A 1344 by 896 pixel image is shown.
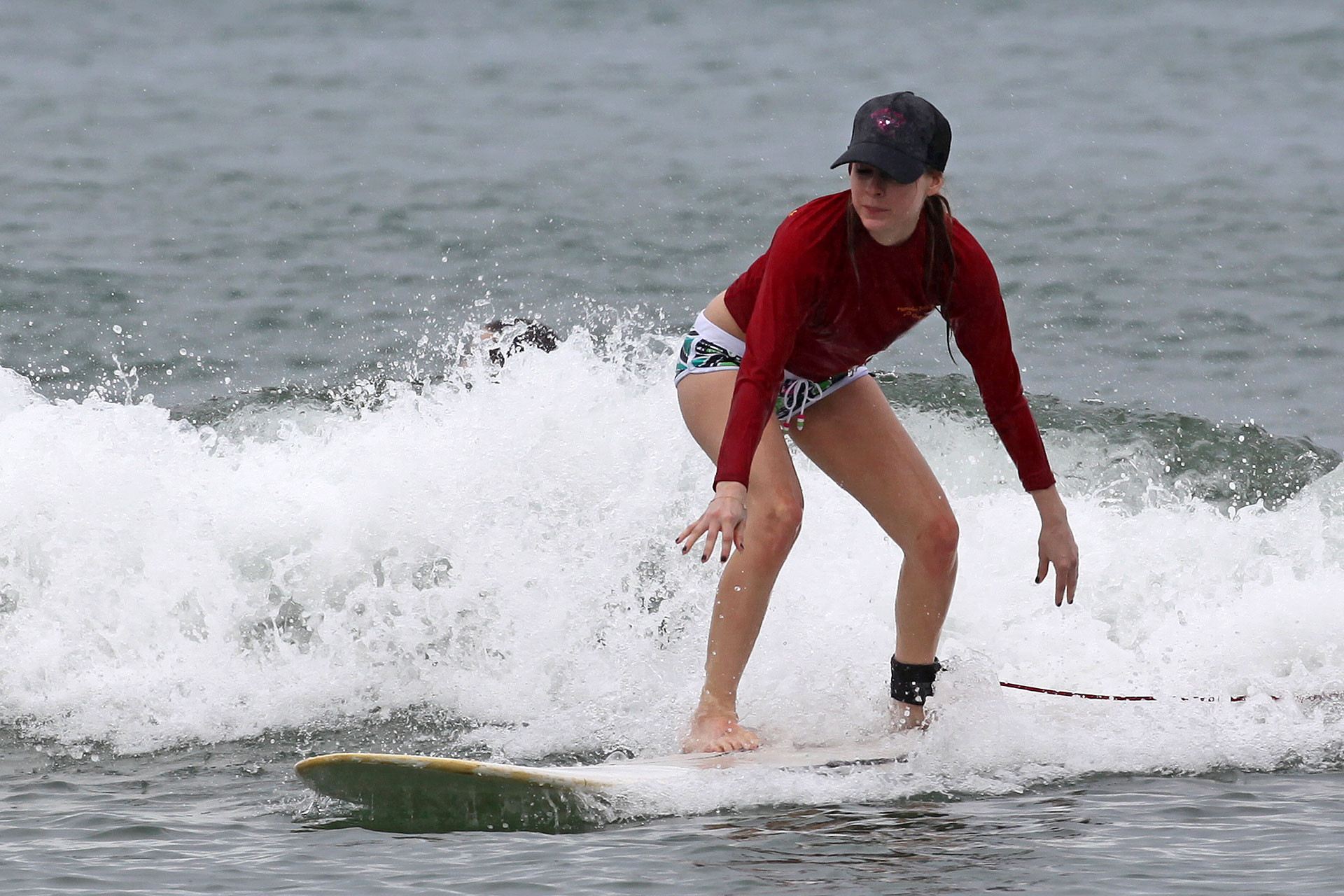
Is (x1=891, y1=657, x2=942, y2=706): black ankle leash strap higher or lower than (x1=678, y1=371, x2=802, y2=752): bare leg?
lower

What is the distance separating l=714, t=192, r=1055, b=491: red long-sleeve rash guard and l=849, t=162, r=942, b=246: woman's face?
0.08 metres

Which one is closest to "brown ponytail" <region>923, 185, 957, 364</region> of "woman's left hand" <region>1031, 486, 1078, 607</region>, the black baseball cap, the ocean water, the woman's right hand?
the black baseball cap

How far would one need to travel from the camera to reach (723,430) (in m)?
4.63

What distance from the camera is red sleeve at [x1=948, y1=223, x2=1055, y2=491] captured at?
444cm

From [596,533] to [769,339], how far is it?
273 centimetres

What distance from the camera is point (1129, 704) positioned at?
5340 millimetres

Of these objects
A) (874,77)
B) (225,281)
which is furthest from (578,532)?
(874,77)

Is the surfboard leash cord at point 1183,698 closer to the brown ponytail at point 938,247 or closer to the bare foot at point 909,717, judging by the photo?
the bare foot at point 909,717

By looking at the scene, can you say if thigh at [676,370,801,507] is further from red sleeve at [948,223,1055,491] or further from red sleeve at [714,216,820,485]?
red sleeve at [948,223,1055,491]

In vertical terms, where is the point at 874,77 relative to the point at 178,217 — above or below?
above

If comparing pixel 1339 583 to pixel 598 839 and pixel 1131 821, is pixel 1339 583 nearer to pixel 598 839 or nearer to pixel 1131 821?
pixel 1131 821

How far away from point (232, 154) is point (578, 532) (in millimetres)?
10788

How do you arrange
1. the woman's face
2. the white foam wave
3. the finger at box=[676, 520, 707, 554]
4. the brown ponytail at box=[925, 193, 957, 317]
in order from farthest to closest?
1. the white foam wave
2. the brown ponytail at box=[925, 193, 957, 317]
3. the woman's face
4. the finger at box=[676, 520, 707, 554]

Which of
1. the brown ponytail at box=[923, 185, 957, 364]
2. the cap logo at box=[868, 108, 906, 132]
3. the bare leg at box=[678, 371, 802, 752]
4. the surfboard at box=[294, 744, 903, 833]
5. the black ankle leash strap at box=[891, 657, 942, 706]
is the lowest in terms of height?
the surfboard at box=[294, 744, 903, 833]
